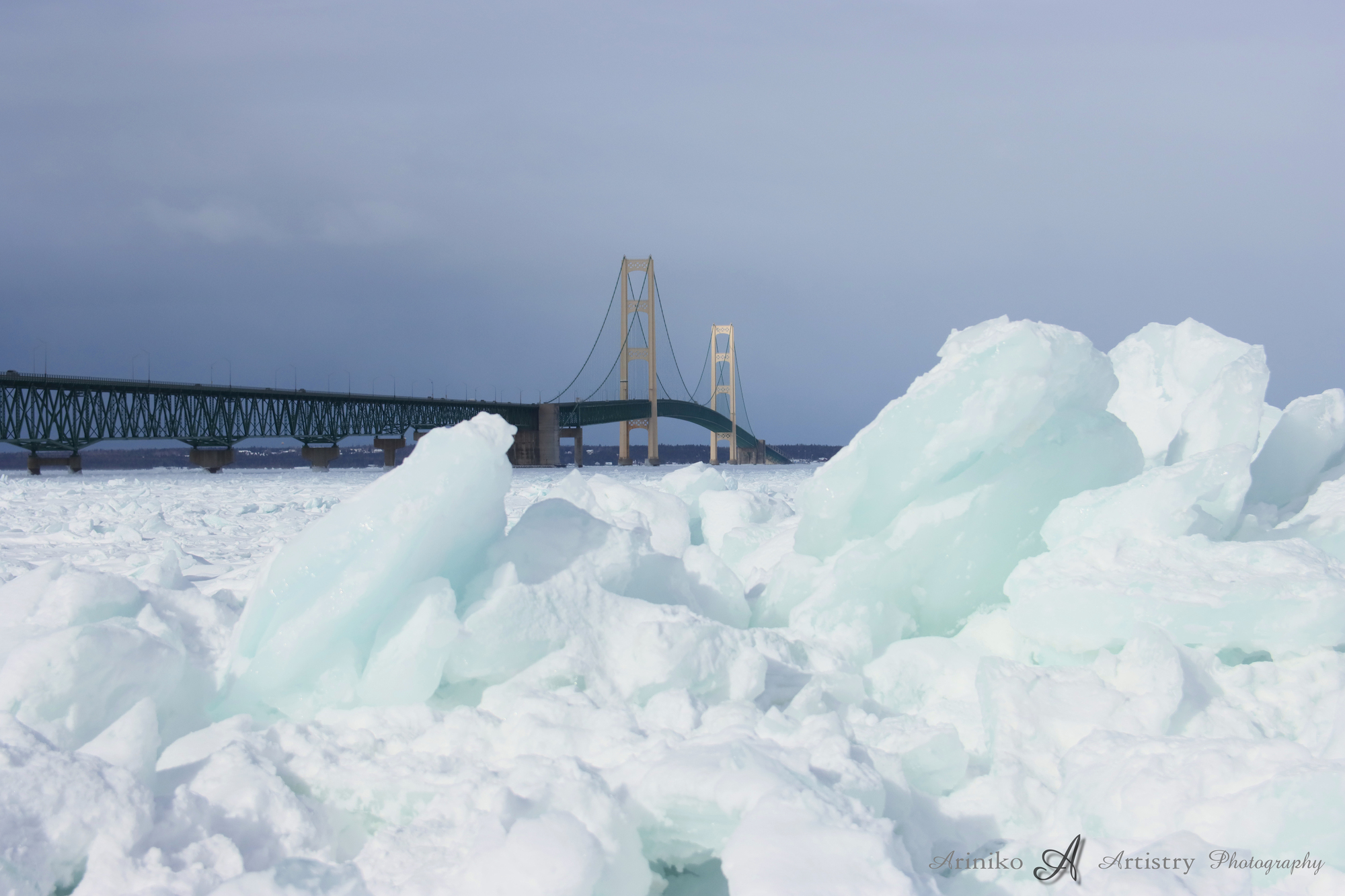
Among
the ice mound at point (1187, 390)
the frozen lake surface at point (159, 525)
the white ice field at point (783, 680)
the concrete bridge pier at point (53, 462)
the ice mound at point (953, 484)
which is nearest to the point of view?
the white ice field at point (783, 680)

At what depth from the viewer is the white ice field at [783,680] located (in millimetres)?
1745

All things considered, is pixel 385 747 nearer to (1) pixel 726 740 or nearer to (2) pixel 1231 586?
(1) pixel 726 740

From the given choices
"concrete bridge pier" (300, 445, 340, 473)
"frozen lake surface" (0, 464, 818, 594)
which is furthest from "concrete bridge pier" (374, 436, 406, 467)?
"frozen lake surface" (0, 464, 818, 594)

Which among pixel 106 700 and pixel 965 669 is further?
pixel 965 669

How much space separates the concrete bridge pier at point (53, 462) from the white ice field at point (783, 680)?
24.9 m

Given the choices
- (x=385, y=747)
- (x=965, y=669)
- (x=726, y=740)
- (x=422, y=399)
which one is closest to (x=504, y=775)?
(x=385, y=747)

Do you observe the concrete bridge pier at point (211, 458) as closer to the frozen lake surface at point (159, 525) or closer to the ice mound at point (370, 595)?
the frozen lake surface at point (159, 525)

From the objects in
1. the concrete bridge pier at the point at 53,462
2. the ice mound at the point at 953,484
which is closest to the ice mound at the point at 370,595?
the ice mound at the point at 953,484

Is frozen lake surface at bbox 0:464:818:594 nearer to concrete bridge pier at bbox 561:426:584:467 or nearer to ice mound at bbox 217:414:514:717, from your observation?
ice mound at bbox 217:414:514:717

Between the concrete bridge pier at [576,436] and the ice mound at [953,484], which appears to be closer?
the ice mound at [953,484]

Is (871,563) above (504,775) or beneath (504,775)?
above

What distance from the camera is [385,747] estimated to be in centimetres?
226

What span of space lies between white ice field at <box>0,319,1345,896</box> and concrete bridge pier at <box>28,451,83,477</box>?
24.9 metres

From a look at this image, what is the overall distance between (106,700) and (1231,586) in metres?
3.26
